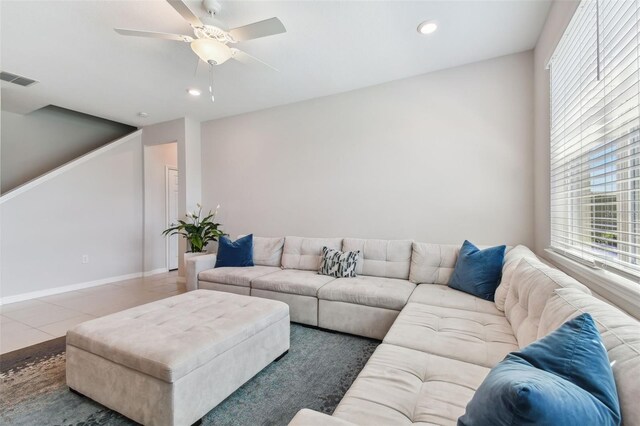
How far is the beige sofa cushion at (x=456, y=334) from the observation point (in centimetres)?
149

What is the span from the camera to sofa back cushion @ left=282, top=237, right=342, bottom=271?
3.48 m

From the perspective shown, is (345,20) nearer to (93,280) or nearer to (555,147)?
(555,147)

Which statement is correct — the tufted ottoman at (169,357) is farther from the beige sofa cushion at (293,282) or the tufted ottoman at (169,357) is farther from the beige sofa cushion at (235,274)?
the beige sofa cushion at (235,274)

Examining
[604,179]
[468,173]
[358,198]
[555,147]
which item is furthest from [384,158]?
[604,179]

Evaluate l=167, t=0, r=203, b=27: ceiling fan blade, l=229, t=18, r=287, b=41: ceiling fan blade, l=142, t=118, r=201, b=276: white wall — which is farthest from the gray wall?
l=229, t=18, r=287, b=41: ceiling fan blade

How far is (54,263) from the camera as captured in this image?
13.8 feet

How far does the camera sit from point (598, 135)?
1.61 meters

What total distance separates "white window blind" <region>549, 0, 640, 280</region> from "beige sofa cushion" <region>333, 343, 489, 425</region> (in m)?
0.93

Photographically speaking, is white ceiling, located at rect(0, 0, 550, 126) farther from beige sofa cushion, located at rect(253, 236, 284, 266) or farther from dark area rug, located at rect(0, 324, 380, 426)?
dark area rug, located at rect(0, 324, 380, 426)

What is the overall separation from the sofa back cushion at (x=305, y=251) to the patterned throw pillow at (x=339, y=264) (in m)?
0.21

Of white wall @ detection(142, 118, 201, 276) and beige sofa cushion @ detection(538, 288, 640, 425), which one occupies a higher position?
white wall @ detection(142, 118, 201, 276)

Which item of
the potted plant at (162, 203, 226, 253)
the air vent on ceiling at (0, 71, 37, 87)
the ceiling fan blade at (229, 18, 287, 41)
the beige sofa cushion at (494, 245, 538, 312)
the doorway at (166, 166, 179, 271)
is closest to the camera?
the ceiling fan blade at (229, 18, 287, 41)

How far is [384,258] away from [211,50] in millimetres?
2517

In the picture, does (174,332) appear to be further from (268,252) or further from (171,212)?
(171,212)
